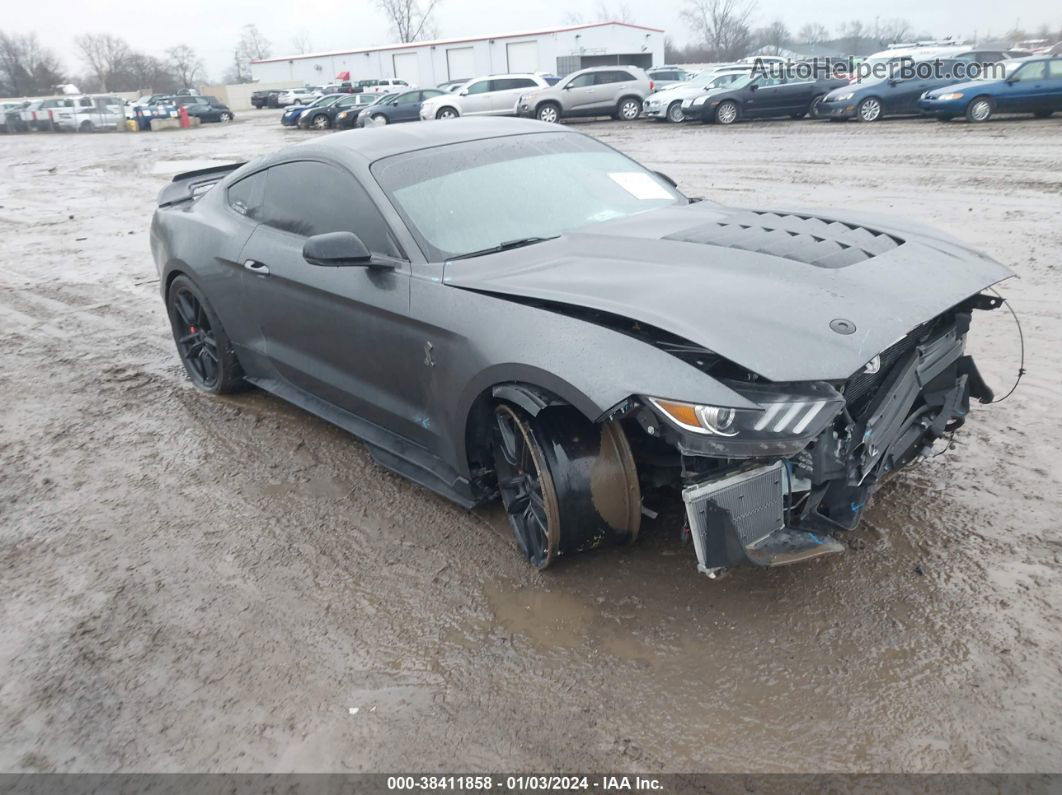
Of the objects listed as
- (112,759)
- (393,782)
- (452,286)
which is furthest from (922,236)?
(112,759)

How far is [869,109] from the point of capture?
1964 cm

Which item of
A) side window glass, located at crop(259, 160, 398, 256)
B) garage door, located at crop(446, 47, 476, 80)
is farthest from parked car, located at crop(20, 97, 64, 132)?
side window glass, located at crop(259, 160, 398, 256)

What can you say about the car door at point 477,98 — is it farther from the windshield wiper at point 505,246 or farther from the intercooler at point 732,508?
the intercooler at point 732,508

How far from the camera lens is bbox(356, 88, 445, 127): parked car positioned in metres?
29.1

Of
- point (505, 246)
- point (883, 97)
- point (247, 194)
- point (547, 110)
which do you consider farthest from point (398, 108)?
point (505, 246)

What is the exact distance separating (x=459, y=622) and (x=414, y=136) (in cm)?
243

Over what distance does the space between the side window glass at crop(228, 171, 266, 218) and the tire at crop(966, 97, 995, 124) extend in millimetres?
16916

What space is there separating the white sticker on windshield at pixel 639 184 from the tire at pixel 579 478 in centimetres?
170

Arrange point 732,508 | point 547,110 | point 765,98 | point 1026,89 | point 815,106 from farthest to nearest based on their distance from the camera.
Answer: point 547,110 < point 765,98 < point 815,106 < point 1026,89 < point 732,508

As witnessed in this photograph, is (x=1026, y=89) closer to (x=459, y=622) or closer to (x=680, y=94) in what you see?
(x=680, y=94)

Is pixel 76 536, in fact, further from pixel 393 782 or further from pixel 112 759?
pixel 393 782

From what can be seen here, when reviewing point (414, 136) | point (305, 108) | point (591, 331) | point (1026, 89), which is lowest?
point (305, 108)

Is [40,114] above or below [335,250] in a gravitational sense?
below

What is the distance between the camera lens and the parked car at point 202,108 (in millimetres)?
43656
